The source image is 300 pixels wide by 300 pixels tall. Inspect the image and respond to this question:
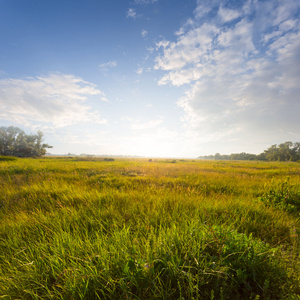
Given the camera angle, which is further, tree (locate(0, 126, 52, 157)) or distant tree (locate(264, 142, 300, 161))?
distant tree (locate(264, 142, 300, 161))

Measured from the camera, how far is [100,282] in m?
1.36

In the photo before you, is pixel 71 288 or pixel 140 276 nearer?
pixel 71 288

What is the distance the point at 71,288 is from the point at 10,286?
2.53 ft

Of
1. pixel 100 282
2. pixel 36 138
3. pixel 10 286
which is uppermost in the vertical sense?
pixel 36 138

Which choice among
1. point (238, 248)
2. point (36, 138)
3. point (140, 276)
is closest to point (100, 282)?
point (140, 276)

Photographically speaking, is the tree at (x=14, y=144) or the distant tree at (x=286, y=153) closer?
the tree at (x=14, y=144)

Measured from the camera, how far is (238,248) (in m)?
1.65

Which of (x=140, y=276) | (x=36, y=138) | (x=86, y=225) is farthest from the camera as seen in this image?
(x=36, y=138)

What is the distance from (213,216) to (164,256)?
1684 millimetres

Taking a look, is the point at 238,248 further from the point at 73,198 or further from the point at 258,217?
the point at 73,198

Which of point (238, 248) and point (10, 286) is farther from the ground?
point (238, 248)

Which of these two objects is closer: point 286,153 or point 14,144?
point 14,144

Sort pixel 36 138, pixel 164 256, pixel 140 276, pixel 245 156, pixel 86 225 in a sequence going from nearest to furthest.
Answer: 1. pixel 140 276
2. pixel 164 256
3. pixel 86 225
4. pixel 36 138
5. pixel 245 156

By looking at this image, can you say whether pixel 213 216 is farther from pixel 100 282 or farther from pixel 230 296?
pixel 100 282
